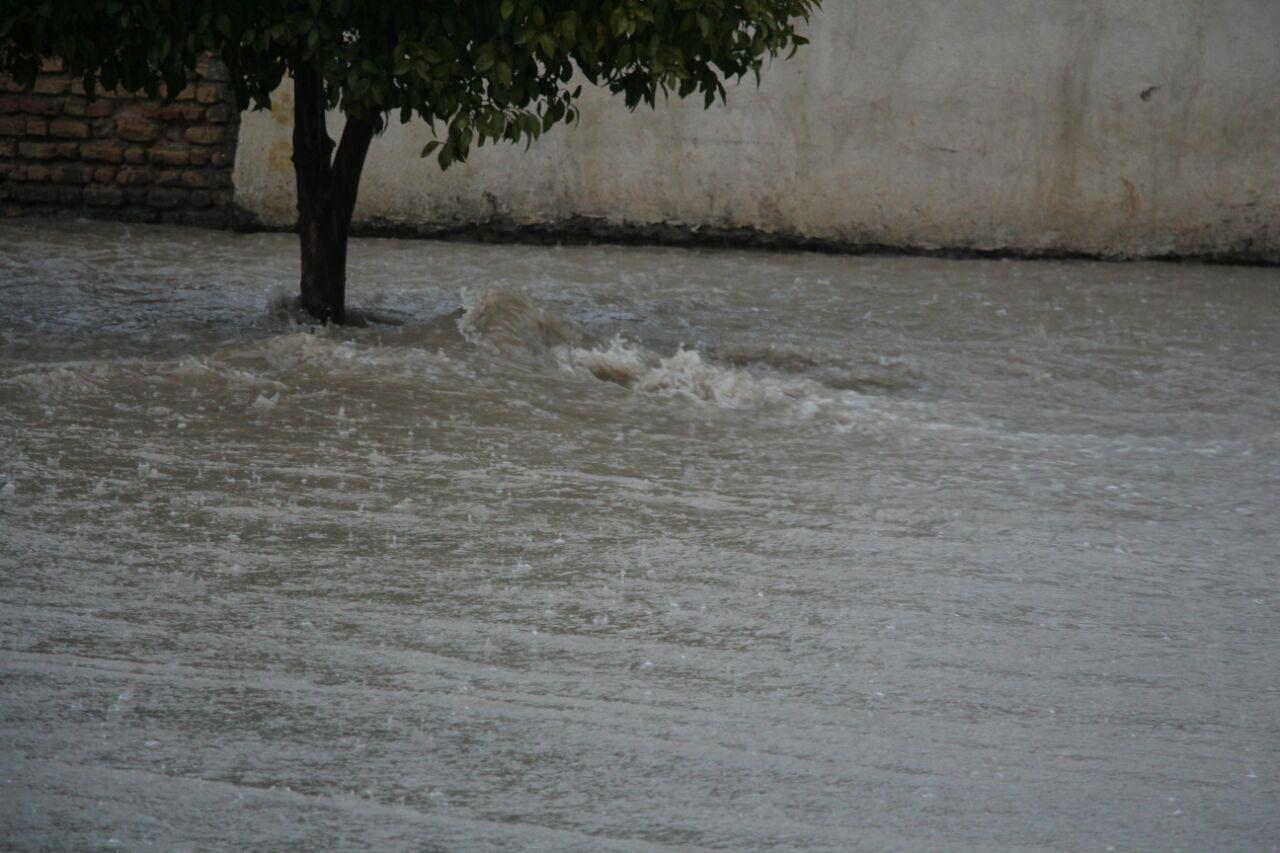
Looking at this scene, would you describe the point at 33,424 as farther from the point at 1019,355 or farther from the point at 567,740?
the point at 1019,355

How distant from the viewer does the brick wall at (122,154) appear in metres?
10.2

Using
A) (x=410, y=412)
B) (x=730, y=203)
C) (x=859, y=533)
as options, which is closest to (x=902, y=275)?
(x=730, y=203)

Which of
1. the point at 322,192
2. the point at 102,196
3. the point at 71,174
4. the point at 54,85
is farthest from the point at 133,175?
the point at 322,192

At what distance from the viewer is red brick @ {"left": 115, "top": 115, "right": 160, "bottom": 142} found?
1020cm

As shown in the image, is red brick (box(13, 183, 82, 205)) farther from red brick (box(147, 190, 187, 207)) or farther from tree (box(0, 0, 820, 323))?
tree (box(0, 0, 820, 323))

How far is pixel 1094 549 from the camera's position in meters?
4.00

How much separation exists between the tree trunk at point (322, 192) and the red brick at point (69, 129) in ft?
13.6

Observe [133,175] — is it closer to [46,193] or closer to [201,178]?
[201,178]

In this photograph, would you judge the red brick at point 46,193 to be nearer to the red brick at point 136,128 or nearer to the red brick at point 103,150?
the red brick at point 103,150

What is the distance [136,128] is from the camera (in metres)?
10.2

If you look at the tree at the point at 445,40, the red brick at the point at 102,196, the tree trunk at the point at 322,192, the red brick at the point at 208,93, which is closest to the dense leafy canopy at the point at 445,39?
the tree at the point at 445,40

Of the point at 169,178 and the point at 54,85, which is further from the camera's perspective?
the point at 169,178

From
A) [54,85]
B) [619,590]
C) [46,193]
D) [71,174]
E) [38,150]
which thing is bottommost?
[619,590]

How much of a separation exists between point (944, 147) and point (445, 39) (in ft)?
18.8
